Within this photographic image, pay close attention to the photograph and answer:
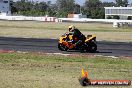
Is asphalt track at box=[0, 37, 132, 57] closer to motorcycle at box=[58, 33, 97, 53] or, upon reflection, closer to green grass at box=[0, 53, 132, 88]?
motorcycle at box=[58, 33, 97, 53]

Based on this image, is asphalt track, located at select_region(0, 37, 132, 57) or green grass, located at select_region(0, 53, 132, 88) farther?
asphalt track, located at select_region(0, 37, 132, 57)

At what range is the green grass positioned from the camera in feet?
36.8

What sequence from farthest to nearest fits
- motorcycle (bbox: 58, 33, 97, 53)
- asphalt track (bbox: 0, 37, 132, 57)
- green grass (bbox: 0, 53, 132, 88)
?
motorcycle (bbox: 58, 33, 97, 53), asphalt track (bbox: 0, 37, 132, 57), green grass (bbox: 0, 53, 132, 88)

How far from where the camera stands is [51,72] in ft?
44.5

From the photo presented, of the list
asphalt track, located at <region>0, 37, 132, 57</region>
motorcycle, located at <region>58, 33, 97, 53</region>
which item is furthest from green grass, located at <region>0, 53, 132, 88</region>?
motorcycle, located at <region>58, 33, 97, 53</region>

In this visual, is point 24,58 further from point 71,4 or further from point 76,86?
point 71,4

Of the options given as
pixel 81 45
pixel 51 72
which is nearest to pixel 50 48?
pixel 81 45

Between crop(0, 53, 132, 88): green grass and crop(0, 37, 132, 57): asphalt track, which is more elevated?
crop(0, 53, 132, 88): green grass

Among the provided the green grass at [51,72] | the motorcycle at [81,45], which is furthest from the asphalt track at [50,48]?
the green grass at [51,72]

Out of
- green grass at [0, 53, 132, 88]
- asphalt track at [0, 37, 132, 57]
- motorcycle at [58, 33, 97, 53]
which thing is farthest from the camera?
motorcycle at [58, 33, 97, 53]

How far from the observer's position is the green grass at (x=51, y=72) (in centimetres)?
1123

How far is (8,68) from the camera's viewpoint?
14.3 metres

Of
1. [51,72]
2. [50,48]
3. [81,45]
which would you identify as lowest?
[50,48]

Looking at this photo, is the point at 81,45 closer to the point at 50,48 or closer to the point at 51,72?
the point at 50,48
